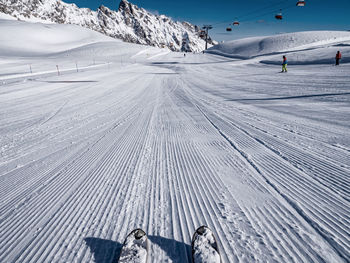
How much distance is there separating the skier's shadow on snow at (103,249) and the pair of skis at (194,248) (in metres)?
0.13

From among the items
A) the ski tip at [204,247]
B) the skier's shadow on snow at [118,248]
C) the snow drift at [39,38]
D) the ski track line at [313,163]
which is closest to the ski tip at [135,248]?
the skier's shadow on snow at [118,248]

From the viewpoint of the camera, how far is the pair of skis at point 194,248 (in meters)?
1.68

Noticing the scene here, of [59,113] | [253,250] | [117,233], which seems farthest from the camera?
[59,113]

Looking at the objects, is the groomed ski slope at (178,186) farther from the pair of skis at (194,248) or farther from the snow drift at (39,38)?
the snow drift at (39,38)

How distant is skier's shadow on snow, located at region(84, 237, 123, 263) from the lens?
1.78 meters

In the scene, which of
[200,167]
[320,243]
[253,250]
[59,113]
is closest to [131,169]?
[200,167]

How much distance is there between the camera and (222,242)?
1863 millimetres

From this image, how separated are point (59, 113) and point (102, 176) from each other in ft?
15.6

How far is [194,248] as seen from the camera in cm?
174

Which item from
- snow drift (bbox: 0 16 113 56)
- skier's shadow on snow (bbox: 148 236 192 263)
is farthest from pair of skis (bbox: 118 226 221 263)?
snow drift (bbox: 0 16 113 56)

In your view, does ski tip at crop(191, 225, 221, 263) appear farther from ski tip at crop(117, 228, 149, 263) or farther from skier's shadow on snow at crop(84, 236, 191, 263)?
ski tip at crop(117, 228, 149, 263)

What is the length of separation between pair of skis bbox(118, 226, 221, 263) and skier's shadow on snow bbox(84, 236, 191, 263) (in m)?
0.11

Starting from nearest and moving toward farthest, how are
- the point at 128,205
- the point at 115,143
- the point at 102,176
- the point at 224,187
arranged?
the point at 128,205, the point at 224,187, the point at 102,176, the point at 115,143

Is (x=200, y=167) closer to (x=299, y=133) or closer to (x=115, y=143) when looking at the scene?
(x=115, y=143)
